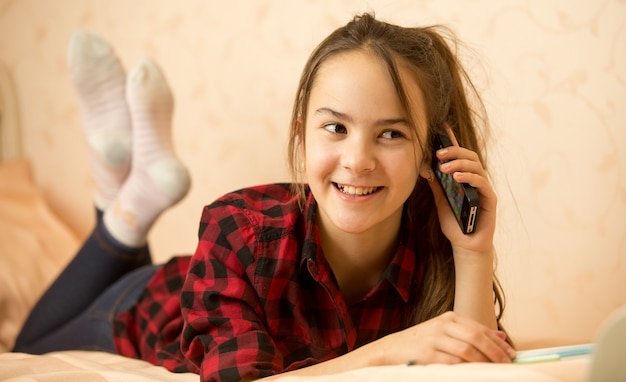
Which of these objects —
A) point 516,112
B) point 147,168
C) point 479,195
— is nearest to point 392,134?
point 479,195

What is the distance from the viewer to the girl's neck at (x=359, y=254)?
101cm

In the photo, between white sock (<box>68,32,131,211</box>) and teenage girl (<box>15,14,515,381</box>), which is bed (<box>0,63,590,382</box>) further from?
white sock (<box>68,32,131,211</box>)

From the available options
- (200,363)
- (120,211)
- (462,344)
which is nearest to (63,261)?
(120,211)

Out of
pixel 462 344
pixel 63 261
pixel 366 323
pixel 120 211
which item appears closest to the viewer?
pixel 462 344

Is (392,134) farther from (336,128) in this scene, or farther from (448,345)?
(448,345)

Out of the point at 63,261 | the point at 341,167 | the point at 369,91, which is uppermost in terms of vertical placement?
the point at 369,91

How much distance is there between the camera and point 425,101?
36.2 inches

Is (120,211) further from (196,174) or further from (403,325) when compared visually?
(403,325)

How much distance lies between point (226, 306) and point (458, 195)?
1.11ft

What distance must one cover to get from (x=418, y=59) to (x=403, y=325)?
382 millimetres

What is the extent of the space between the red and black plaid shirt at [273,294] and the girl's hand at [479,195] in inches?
3.1

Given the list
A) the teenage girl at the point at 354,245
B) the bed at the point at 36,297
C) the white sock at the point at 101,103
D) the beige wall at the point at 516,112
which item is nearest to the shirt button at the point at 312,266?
the teenage girl at the point at 354,245

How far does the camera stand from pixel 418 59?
0.92 metres

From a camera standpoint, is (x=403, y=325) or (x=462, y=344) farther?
(x=403, y=325)
